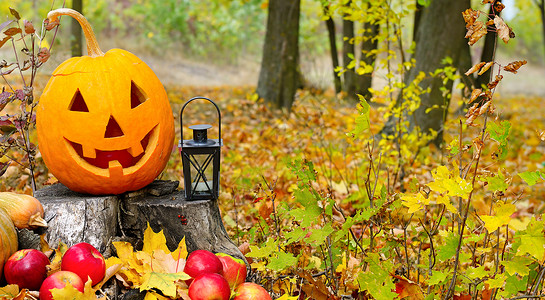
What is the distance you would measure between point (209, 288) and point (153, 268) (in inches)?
12.0

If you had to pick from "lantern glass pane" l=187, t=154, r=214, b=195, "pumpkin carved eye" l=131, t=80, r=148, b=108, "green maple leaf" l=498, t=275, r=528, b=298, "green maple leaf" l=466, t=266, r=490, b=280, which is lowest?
"green maple leaf" l=498, t=275, r=528, b=298

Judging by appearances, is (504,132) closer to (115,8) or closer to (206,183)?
(206,183)

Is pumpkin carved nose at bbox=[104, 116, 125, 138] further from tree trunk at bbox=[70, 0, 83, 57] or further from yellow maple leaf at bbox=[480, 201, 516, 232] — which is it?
tree trunk at bbox=[70, 0, 83, 57]

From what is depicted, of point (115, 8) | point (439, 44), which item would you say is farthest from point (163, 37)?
point (439, 44)

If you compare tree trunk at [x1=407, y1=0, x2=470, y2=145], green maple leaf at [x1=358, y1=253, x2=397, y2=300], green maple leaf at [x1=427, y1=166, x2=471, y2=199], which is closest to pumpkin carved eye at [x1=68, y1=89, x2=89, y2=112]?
green maple leaf at [x1=358, y1=253, x2=397, y2=300]

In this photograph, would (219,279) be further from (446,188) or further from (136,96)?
(136,96)

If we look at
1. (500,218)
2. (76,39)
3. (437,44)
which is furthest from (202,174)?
(76,39)

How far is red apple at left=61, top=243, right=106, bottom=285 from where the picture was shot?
184 cm

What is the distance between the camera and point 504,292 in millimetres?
1604

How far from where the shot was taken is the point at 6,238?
192 cm

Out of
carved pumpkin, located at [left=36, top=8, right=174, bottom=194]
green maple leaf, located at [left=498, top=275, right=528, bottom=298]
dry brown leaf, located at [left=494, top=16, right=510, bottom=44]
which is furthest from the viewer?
carved pumpkin, located at [left=36, top=8, right=174, bottom=194]

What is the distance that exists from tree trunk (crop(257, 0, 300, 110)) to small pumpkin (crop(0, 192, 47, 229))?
17.8 feet

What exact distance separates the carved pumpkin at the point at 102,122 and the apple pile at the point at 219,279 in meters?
0.59

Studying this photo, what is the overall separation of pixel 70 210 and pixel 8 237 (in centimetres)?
29
